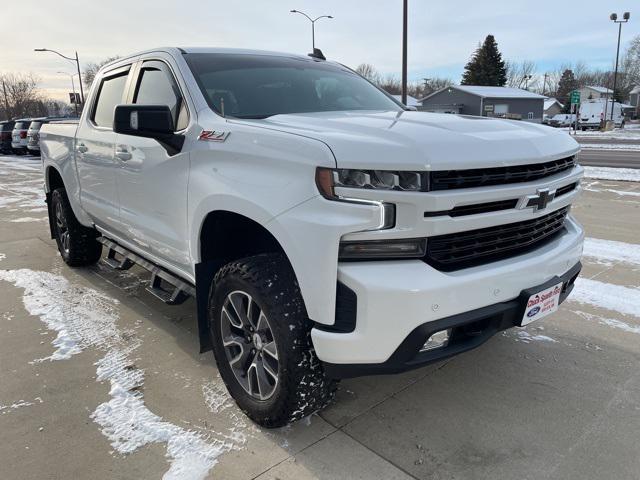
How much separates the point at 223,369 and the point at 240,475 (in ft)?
2.16

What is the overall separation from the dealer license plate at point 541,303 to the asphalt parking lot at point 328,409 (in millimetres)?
606

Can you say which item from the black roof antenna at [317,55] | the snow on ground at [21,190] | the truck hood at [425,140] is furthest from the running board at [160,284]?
the snow on ground at [21,190]

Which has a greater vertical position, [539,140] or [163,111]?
[163,111]

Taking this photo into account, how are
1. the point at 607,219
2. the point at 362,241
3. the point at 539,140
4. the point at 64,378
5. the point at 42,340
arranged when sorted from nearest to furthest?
the point at 362,241 → the point at 539,140 → the point at 64,378 → the point at 42,340 → the point at 607,219

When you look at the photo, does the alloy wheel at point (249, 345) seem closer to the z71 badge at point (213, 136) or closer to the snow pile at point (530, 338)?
the z71 badge at point (213, 136)

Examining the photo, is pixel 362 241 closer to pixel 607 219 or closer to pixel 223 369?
pixel 223 369

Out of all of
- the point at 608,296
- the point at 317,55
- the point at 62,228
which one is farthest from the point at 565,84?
the point at 62,228

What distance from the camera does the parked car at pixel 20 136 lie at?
24.3 metres

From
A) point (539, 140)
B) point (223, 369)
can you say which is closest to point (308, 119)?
point (539, 140)

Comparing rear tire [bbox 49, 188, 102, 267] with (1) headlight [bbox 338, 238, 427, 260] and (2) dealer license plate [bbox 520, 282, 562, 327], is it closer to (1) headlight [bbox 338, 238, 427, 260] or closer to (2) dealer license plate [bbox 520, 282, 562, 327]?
(1) headlight [bbox 338, 238, 427, 260]

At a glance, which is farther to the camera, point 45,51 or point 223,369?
point 45,51

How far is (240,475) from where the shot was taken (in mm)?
2402

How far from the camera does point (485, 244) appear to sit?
2383 mm

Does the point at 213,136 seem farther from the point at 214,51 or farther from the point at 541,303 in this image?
the point at 541,303
